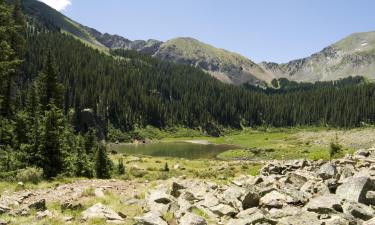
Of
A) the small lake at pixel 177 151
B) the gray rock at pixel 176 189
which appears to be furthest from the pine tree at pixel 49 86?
the small lake at pixel 177 151

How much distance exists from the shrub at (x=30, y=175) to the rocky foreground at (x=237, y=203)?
15.7 feet

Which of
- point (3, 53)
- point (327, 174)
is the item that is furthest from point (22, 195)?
point (3, 53)

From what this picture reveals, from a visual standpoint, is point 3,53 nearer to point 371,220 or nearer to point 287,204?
point 287,204

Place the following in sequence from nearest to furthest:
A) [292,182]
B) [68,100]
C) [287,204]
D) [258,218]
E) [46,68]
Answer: [258,218], [287,204], [292,182], [46,68], [68,100]

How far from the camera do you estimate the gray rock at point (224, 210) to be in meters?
16.4

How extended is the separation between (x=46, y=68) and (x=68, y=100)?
12315 centimetres

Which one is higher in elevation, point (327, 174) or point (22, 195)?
point (327, 174)

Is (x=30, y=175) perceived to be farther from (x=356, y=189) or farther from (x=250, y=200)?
(x=356, y=189)

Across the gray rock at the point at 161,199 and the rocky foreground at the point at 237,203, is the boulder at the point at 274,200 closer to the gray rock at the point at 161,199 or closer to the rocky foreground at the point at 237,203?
the rocky foreground at the point at 237,203

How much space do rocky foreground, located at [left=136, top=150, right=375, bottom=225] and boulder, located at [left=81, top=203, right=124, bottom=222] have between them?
4.28ft

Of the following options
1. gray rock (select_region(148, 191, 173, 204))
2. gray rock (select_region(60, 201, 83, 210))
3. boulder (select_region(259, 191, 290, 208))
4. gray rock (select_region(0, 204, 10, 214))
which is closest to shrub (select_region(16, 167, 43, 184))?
gray rock (select_region(0, 204, 10, 214))

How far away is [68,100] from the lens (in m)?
168

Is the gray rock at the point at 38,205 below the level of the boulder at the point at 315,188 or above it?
below

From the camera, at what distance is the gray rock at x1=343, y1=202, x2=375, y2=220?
1428cm
